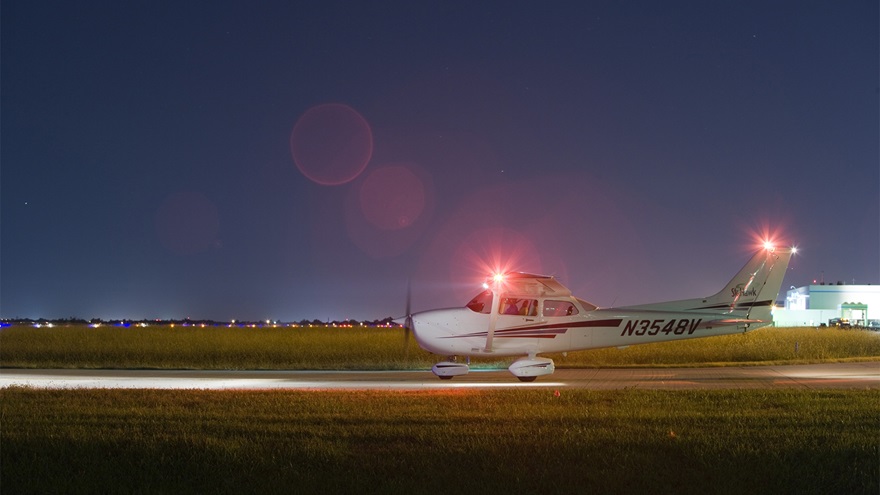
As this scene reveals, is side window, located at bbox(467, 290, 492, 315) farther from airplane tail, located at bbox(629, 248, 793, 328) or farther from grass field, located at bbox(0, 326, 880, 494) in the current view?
grass field, located at bbox(0, 326, 880, 494)

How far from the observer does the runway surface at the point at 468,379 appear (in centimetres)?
1988

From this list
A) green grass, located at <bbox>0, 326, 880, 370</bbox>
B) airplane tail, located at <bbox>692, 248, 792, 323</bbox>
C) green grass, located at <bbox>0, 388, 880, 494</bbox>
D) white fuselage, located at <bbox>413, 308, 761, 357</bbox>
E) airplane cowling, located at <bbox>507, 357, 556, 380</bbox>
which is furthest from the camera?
green grass, located at <bbox>0, 326, 880, 370</bbox>

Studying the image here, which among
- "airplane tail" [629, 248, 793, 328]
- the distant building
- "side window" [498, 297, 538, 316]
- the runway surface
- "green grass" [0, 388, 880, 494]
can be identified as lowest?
"green grass" [0, 388, 880, 494]

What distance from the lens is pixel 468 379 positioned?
22.2 m

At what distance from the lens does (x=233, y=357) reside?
31500mm

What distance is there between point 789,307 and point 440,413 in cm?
11549

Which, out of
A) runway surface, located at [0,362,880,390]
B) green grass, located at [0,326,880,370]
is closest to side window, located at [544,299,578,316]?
runway surface, located at [0,362,880,390]

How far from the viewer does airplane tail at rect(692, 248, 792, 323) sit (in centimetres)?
2391

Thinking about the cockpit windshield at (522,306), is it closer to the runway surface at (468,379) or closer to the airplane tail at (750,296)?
the runway surface at (468,379)

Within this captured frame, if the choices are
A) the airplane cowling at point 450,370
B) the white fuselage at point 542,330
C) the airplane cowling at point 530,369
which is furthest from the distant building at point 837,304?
the airplane cowling at point 450,370

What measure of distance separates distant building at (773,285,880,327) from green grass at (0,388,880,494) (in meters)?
91.1

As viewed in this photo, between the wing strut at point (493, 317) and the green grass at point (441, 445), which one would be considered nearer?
the green grass at point (441, 445)

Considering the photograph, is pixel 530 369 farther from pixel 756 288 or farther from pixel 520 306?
pixel 756 288

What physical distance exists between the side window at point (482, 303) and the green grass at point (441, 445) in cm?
683
